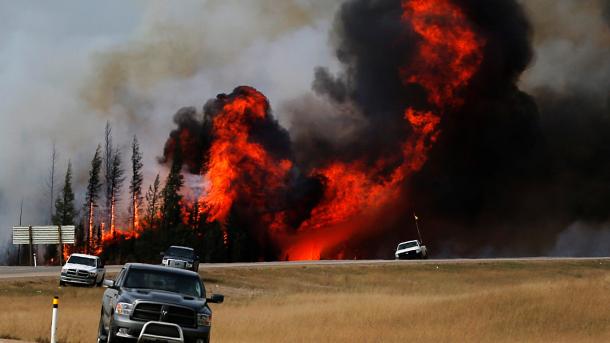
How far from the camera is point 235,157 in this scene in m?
104

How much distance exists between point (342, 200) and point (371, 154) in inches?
280

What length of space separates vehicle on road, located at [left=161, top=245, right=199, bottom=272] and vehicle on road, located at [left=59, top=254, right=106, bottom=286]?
5226 mm

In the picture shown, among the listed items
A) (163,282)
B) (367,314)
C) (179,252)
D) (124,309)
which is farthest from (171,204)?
(124,309)

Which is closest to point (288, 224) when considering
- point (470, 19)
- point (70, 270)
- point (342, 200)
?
point (342, 200)

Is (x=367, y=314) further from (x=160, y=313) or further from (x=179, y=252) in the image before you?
(x=160, y=313)

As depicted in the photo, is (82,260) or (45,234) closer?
(82,260)

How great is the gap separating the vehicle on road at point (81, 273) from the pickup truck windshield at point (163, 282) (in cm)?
2561

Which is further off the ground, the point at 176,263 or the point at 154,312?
the point at 176,263

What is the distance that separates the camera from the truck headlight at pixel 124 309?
55.2ft

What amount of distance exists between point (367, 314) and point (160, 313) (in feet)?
62.6

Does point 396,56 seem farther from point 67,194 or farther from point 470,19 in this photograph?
point 67,194

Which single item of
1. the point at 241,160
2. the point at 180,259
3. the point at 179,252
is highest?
the point at 241,160

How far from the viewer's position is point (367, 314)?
114ft

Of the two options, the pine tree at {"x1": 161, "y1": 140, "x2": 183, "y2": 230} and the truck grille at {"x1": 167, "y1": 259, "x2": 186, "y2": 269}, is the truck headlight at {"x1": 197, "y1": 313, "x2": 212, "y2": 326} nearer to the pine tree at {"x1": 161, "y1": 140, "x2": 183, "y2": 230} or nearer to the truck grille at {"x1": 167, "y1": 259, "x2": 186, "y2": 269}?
the truck grille at {"x1": 167, "y1": 259, "x2": 186, "y2": 269}
